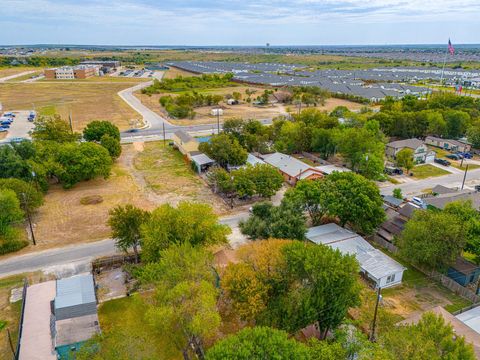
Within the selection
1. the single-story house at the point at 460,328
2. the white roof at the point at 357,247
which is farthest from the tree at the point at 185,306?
the single-story house at the point at 460,328

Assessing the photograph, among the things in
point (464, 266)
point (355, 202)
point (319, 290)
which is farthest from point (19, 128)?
point (464, 266)

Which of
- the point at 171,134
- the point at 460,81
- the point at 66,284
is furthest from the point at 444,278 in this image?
the point at 460,81

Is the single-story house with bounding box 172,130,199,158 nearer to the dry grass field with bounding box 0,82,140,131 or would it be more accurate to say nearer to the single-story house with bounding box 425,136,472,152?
the dry grass field with bounding box 0,82,140,131

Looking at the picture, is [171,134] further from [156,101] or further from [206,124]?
[156,101]

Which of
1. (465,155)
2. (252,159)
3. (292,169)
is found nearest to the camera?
(292,169)

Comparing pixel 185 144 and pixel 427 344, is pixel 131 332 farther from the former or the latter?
pixel 185 144
